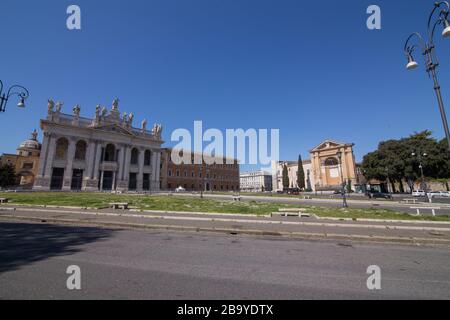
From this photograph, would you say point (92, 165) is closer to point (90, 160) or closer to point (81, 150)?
point (90, 160)

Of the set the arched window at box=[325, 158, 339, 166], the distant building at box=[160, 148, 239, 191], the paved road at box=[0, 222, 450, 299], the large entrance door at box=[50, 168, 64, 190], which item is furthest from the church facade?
→ the arched window at box=[325, 158, 339, 166]

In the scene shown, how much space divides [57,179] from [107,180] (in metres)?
9.61

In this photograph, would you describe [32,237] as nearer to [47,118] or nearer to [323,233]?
[323,233]

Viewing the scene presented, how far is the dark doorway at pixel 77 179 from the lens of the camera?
48109mm

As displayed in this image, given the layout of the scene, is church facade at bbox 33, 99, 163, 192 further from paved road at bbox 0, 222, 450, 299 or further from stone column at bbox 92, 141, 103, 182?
paved road at bbox 0, 222, 450, 299

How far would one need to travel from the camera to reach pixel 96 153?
5162cm

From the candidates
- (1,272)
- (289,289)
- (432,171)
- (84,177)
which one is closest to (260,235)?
(289,289)

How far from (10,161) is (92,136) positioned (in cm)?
2924

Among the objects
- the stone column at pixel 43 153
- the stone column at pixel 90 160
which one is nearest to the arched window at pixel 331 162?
the stone column at pixel 90 160

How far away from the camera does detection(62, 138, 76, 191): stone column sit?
46.4 metres

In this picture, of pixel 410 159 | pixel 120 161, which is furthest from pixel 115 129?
pixel 410 159

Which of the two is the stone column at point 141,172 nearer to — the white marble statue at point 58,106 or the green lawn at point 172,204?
the white marble statue at point 58,106

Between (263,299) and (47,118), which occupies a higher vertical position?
(47,118)
